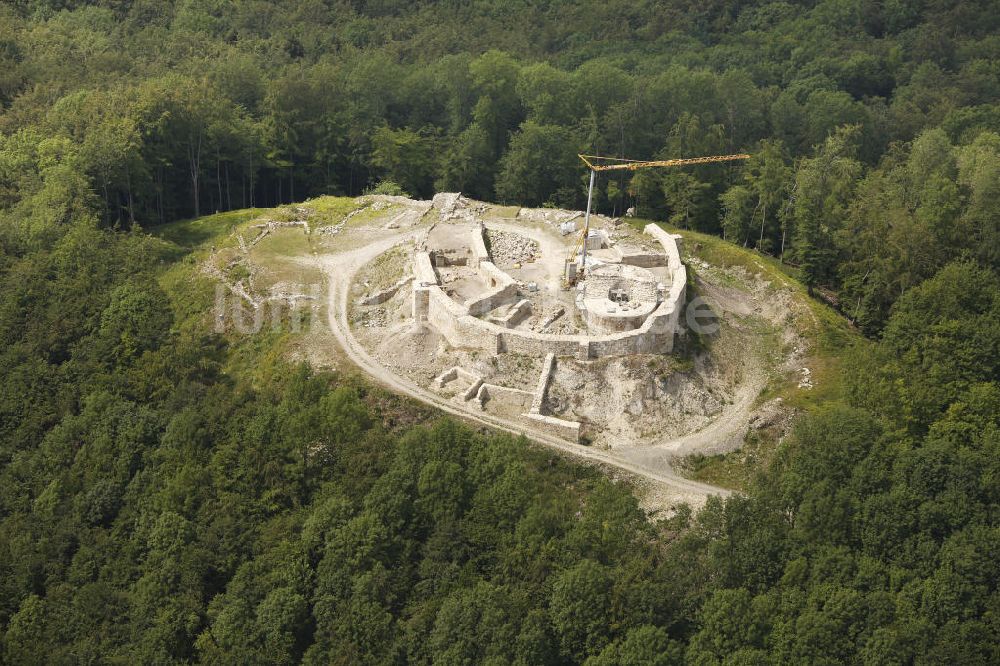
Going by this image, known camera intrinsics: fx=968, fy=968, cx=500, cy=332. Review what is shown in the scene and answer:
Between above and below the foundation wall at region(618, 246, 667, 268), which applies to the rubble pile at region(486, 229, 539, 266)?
below

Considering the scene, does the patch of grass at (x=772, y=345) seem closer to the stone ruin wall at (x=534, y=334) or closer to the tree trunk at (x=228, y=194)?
the stone ruin wall at (x=534, y=334)

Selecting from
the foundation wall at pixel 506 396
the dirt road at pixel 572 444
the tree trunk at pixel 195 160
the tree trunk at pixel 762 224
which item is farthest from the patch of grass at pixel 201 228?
the tree trunk at pixel 762 224

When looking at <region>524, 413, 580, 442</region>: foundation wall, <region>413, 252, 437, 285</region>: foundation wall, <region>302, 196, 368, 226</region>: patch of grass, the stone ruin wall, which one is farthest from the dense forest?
<region>413, 252, 437, 285</region>: foundation wall

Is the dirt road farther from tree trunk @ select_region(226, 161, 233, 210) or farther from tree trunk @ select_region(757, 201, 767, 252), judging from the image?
tree trunk @ select_region(226, 161, 233, 210)

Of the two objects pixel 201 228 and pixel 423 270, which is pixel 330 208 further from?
pixel 423 270

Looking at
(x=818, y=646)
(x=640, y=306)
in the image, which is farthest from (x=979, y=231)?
(x=818, y=646)

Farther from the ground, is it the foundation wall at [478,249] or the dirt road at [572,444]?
the foundation wall at [478,249]

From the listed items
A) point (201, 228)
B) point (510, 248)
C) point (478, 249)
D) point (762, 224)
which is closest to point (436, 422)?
point (478, 249)

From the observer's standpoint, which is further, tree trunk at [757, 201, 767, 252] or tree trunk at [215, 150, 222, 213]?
tree trunk at [215, 150, 222, 213]

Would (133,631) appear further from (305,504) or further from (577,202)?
(577,202)

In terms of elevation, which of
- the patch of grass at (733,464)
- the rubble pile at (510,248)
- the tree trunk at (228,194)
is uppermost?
the rubble pile at (510,248)
